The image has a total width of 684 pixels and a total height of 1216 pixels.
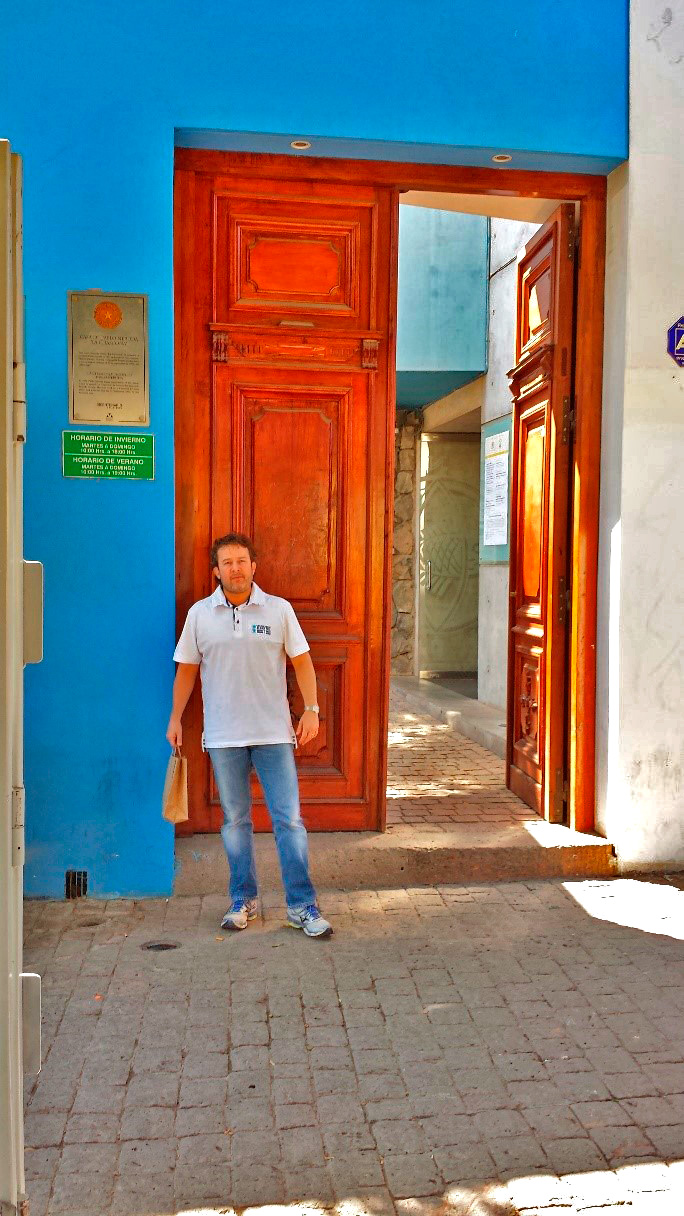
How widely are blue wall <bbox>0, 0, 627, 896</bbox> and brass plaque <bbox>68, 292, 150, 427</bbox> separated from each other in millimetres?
63

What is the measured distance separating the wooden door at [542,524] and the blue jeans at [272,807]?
73.6 inches

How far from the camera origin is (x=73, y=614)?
527 centimetres

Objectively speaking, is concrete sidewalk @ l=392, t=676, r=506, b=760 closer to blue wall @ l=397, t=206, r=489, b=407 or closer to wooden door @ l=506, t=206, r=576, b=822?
wooden door @ l=506, t=206, r=576, b=822

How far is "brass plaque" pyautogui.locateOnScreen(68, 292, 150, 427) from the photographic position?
5195 mm

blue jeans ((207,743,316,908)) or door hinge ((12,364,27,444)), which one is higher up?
door hinge ((12,364,27,444))

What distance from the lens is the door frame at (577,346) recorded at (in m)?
5.54

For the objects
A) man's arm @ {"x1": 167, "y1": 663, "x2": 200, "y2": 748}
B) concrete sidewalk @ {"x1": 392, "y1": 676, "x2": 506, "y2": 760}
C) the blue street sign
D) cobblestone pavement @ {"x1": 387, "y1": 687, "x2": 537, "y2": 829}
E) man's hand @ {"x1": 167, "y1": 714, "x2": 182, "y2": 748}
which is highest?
the blue street sign

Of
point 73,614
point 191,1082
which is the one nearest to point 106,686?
point 73,614

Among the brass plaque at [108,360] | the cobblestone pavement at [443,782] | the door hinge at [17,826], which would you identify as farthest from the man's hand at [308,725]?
the door hinge at [17,826]

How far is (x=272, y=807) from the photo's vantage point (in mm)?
4957

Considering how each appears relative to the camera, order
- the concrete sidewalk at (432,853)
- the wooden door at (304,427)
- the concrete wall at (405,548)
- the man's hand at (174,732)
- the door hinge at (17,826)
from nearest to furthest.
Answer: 1. the door hinge at (17,826)
2. the man's hand at (174,732)
3. the concrete sidewalk at (432,853)
4. the wooden door at (304,427)
5. the concrete wall at (405,548)

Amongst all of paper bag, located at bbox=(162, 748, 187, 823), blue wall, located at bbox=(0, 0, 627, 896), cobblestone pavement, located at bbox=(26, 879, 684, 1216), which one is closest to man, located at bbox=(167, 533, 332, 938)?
paper bag, located at bbox=(162, 748, 187, 823)

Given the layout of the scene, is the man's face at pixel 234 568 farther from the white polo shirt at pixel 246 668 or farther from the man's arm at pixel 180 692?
the man's arm at pixel 180 692

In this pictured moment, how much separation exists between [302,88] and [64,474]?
2.27 m
